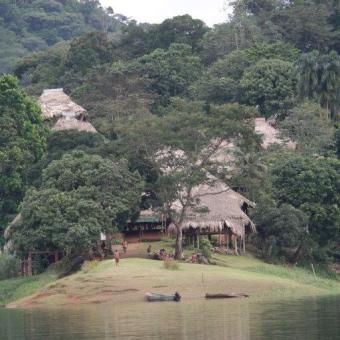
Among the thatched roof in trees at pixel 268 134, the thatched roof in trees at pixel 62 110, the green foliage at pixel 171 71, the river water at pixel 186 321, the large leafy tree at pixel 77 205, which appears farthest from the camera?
the green foliage at pixel 171 71

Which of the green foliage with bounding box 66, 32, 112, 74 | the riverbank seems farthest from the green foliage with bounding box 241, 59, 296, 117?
Result: the riverbank

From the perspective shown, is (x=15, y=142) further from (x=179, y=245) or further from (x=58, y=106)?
(x=58, y=106)

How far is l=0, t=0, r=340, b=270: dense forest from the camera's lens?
49.5 meters

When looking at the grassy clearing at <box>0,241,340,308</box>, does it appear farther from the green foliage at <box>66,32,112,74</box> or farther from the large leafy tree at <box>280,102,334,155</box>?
the green foliage at <box>66,32,112,74</box>

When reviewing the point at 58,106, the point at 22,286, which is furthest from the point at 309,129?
the point at 22,286

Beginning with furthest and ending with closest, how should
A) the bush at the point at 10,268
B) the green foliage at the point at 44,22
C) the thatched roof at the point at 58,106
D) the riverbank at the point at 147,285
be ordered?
1. the green foliage at the point at 44,22
2. the thatched roof at the point at 58,106
3. the bush at the point at 10,268
4. the riverbank at the point at 147,285

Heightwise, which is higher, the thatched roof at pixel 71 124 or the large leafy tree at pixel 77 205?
the thatched roof at pixel 71 124

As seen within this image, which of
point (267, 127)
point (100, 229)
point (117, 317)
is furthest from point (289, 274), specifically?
point (267, 127)

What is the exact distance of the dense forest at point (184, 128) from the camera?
1949 inches

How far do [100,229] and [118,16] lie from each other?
12549cm

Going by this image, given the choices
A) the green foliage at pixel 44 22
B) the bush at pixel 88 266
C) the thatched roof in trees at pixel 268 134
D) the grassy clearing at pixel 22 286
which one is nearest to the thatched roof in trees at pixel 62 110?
the thatched roof in trees at pixel 268 134

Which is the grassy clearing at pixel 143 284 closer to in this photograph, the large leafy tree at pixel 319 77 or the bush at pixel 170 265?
the bush at pixel 170 265

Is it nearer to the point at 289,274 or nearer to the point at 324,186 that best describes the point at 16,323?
the point at 289,274

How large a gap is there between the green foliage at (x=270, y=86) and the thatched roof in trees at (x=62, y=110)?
1179 centimetres
